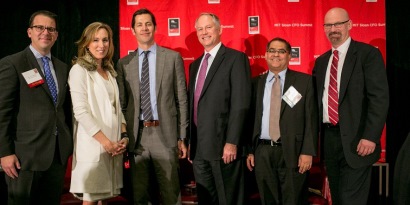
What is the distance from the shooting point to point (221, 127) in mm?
3379

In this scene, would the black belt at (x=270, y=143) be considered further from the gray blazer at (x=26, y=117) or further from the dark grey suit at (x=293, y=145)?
the gray blazer at (x=26, y=117)

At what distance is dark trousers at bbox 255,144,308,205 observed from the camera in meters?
3.36

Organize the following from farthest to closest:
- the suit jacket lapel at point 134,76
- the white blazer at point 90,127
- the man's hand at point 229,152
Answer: the suit jacket lapel at point 134,76
the man's hand at point 229,152
the white blazer at point 90,127

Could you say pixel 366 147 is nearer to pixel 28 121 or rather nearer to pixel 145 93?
pixel 145 93

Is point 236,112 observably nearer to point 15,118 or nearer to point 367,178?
point 367,178

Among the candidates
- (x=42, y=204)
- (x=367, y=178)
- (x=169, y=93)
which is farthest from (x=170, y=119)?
(x=367, y=178)

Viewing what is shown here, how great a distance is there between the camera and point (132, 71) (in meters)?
3.50

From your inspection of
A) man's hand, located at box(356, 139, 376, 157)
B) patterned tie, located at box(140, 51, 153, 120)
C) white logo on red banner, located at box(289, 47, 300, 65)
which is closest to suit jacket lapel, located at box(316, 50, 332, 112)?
man's hand, located at box(356, 139, 376, 157)

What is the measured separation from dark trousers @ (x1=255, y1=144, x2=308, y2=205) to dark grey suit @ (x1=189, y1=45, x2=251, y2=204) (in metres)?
0.18

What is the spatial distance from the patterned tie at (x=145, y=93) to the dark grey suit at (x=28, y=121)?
0.64 metres

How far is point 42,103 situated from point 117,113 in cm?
54

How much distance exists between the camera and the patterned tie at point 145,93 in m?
3.39

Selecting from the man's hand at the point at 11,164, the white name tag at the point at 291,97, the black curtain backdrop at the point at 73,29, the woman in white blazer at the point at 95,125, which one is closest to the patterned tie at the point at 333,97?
the white name tag at the point at 291,97

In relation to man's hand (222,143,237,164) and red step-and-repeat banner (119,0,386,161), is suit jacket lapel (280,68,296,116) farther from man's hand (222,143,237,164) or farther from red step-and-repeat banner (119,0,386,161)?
red step-and-repeat banner (119,0,386,161)
